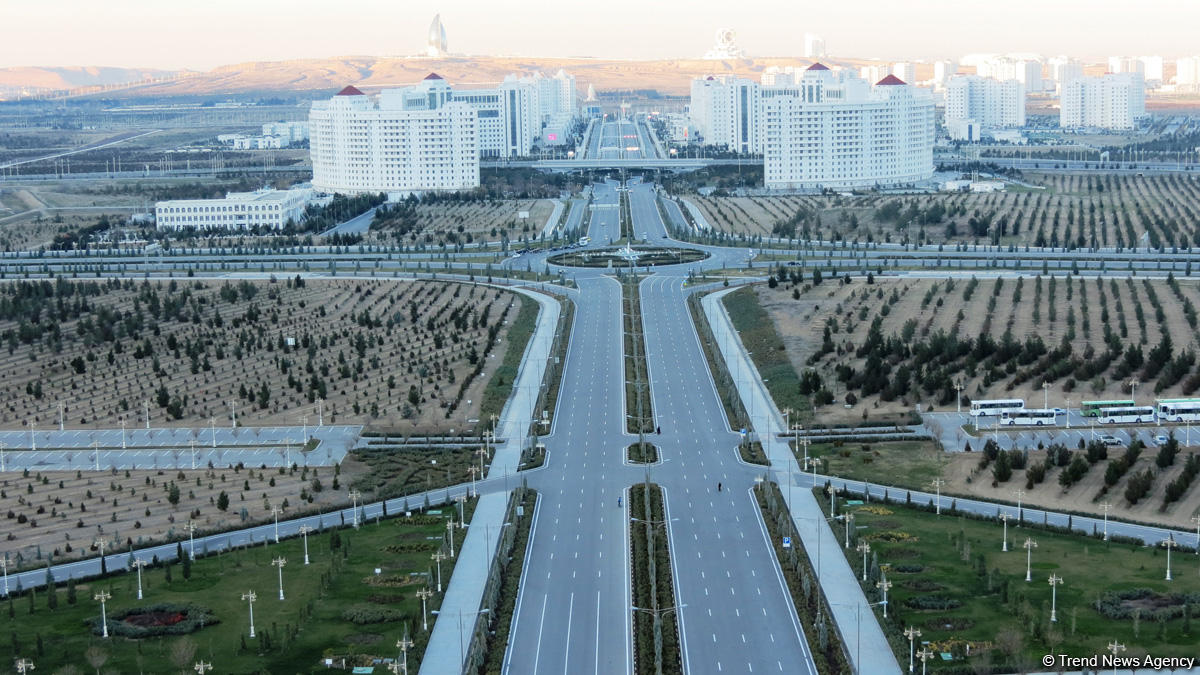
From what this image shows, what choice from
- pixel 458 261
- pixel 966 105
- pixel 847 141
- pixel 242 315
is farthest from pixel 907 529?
pixel 966 105

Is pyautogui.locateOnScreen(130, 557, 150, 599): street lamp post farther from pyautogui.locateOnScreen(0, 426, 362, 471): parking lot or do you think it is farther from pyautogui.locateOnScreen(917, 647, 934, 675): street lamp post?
pyautogui.locateOnScreen(917, 647, 934, 675): street lamp post

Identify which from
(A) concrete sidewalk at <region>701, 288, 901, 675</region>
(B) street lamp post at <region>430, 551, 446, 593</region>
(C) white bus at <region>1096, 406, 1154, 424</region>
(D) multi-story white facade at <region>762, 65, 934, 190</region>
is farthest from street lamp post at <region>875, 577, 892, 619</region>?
(D) multi-story white facade at <region>762, 65, 934, 190</region>

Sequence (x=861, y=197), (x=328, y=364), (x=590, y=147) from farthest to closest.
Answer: (x=590, y=147) → (x=861, y=197) → (x=328, y=364)

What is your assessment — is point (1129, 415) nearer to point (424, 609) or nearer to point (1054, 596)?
point (1054, 596)

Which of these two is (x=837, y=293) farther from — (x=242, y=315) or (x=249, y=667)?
(x=249, y=667)

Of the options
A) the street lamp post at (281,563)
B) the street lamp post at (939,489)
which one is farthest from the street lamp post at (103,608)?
the street lamp post at (939,489)

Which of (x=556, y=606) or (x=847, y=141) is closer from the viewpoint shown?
(x=556, y=606)

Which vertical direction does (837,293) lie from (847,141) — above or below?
below
